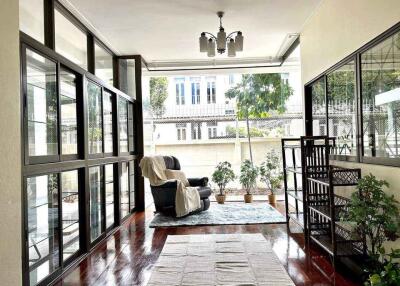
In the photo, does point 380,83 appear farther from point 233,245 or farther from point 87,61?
point 87,61

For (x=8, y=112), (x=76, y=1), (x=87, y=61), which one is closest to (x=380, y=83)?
(x=8, y=112)

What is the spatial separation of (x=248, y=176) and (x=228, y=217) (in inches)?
63.7

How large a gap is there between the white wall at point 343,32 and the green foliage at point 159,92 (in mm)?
3909

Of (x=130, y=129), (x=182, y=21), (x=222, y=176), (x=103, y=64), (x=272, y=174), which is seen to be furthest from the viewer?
(x=272, y=174)

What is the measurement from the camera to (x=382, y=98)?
270cm

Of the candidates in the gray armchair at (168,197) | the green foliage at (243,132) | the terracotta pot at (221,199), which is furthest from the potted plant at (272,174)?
the gray armchair at (168,197)

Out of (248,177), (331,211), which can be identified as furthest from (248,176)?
(331,211)

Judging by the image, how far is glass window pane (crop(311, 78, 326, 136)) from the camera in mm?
4238

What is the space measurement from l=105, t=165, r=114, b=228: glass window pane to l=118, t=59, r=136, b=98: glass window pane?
1667 mm

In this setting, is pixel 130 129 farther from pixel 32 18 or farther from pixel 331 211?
pixel 331 211

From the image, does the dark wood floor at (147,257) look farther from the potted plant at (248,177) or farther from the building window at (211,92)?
the building window at (211,92)

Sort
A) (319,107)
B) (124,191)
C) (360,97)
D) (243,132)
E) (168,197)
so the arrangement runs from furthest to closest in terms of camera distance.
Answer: (243,132), (124,191), (168,197), (319,107), (360,97)

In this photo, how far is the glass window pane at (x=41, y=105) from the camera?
268 centimetres

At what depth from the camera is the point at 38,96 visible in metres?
2.83
